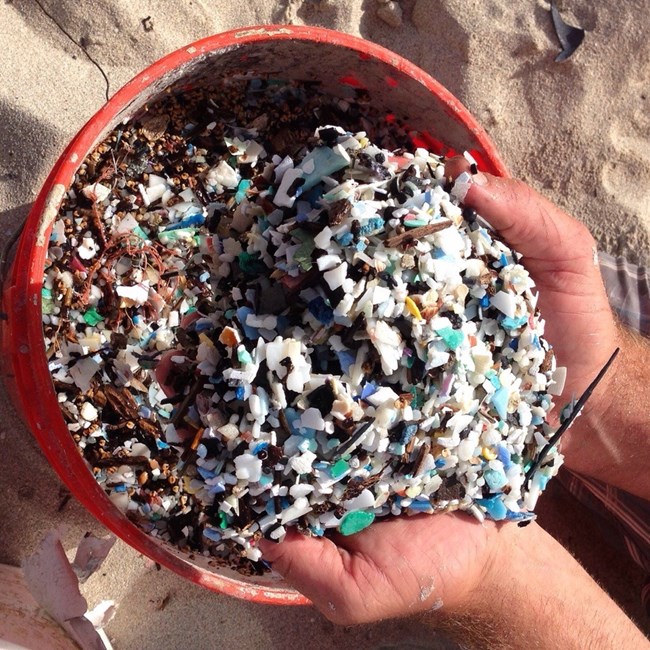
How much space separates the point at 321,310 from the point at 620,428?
82 cm

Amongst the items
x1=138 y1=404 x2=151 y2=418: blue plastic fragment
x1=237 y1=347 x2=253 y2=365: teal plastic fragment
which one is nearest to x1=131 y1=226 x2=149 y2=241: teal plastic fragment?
x1=138 y1=404 x2=151 y2=418: blue plastic fragment

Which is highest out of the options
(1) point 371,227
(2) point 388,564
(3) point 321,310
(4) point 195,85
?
(4) point 195,85

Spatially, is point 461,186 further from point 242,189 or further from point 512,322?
point 242,189

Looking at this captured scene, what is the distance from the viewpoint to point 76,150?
3.19 feet

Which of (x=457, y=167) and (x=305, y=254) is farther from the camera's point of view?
(x=457, y=167)

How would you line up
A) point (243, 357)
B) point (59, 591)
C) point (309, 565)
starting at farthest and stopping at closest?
point (59, 591), point (309, 565), point (243, 357)

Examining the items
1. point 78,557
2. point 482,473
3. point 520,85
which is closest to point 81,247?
point 78,557

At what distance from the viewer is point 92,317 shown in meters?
1.08

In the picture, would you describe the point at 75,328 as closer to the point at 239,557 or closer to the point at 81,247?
the point at 81,247

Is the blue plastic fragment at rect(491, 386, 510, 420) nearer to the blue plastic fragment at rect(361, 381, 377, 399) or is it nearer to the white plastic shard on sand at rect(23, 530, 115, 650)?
the blue plastic fragment at rect(361, 381, 377, 399)

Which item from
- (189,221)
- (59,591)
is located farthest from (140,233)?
(59,591)

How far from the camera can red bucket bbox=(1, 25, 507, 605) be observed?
0.95 m

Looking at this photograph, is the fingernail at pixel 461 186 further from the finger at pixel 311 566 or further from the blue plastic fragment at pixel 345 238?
the finger at pixel 311 566

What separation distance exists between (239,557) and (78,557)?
15.1 inches
